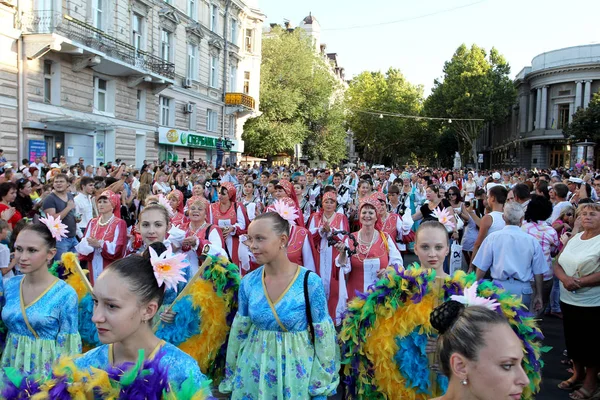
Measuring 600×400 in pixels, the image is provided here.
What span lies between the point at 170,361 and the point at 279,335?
1152 millimetres

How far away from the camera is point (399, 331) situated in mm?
3637

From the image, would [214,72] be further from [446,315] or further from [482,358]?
[482,358]

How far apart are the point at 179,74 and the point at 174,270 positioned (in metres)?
29.8

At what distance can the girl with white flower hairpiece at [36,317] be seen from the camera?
11.5 feet

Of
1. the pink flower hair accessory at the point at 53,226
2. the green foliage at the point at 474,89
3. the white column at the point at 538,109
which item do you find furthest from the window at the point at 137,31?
the white column at the point at 538,109

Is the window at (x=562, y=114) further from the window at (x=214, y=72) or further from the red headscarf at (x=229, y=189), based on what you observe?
the red headscarf at (x=229, y=189)

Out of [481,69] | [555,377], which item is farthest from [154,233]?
[481,69]

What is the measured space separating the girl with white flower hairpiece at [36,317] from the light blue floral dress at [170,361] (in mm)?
1149

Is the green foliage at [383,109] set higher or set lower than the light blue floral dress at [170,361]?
higher

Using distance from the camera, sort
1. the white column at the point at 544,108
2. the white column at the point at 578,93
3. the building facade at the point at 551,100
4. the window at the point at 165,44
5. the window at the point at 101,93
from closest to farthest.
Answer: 1. the window at the point at 101,93
2. the window at the point at 165,44
3. the building facade at the point at 551,100
4. the white column at the point at 578,93
5. the white column at the point at 544,108

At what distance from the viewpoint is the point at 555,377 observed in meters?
5.66

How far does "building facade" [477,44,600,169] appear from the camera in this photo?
51.5 metres

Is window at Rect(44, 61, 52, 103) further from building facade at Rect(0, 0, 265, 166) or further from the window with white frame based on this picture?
the window with white frame

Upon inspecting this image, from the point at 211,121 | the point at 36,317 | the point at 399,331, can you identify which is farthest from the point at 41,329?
the point at 211,121
